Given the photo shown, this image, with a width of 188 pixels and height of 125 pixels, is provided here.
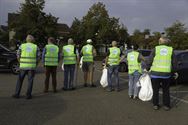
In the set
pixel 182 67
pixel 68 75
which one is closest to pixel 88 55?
pixel 68 75

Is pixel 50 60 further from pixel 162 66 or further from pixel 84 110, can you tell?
pixel 162 66

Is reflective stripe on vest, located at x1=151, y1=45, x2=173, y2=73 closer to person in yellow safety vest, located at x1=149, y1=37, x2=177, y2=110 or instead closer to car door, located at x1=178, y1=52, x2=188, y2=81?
person in yellow safety vest, located at x1=149, y1=37, x2=177, y2=110

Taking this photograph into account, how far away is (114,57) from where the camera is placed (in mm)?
11430

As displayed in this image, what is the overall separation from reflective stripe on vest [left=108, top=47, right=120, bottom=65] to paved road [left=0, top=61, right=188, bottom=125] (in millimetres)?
1218

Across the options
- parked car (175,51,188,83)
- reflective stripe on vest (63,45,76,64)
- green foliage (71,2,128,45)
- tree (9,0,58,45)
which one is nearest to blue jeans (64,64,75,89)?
reflective stripe on vest (63,45,76,64)

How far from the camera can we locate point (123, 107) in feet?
28.2

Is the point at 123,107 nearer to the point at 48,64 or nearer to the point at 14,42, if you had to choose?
the point at 48,64

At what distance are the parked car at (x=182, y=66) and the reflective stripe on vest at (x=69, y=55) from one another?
4.17 meters

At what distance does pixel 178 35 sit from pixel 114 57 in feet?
141

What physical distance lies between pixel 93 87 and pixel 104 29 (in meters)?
38.8

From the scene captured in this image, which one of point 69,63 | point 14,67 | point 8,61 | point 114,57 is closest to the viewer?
point 114,57

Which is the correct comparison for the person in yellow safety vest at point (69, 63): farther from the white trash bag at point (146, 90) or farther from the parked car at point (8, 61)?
the parked car at point (8, 61)

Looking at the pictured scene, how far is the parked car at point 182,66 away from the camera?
13.1 metres

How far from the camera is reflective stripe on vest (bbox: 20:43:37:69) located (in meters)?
9.83
